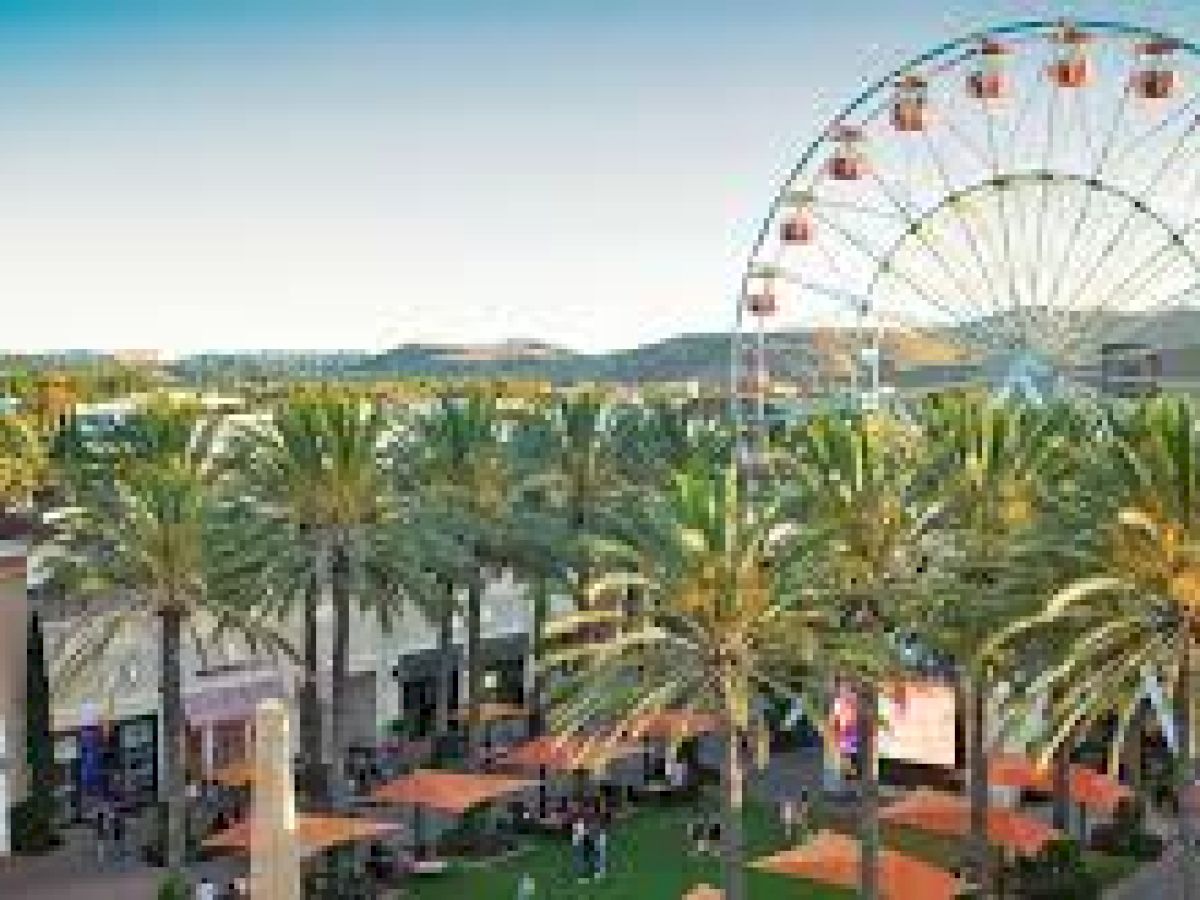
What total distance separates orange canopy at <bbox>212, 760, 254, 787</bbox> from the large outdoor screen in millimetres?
15886

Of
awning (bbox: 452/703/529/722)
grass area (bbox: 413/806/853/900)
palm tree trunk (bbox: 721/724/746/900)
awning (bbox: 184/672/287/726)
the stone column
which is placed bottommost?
grass area (bbox: 413/806/853/900)

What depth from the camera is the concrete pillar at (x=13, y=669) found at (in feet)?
147

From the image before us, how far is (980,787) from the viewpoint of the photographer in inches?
1481

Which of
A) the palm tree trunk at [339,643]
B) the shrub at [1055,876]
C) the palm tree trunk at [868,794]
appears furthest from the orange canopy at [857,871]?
the palm tree trunk at [339,643]

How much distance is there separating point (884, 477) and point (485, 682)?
27.3m

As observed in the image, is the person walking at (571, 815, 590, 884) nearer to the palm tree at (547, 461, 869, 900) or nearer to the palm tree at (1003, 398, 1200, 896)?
the palm tree at (547, 461, 869, 900)

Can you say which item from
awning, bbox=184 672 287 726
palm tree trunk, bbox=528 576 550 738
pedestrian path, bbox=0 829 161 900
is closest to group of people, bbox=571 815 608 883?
pedestrian path, bbox=0 829 161 900

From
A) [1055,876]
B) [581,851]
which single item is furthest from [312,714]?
[1055,876]

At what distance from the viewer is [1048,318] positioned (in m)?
56.3

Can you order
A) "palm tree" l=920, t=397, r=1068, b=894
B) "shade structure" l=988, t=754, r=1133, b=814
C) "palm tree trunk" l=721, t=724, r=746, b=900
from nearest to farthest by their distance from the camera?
"palm tree trunk" l=721, t=724, r=746, b=900 → "palm tree" l=920, t=397, r=1068, b=894 → "shade structure" l=988, t=754, r=1133, b=814

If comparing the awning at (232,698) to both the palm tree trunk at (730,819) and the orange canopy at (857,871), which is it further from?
the palm tree trunk at (730,819)

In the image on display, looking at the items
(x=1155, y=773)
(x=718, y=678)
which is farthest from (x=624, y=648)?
(x=1155, y=773)

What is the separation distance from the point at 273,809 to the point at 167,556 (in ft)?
63.8

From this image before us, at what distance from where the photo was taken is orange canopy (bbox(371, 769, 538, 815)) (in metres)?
42.4
